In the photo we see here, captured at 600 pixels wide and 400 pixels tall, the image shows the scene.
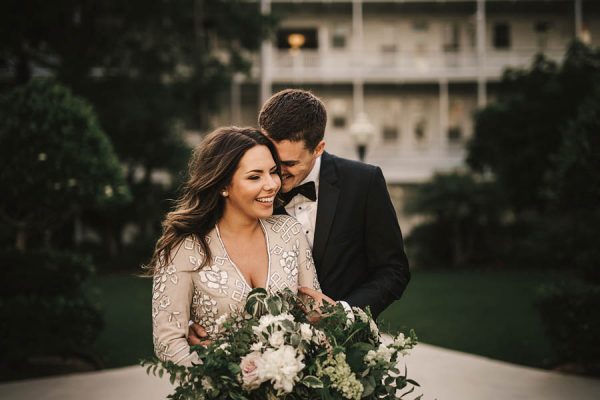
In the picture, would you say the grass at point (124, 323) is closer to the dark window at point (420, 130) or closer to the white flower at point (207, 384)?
the white flower at point (207, 384)

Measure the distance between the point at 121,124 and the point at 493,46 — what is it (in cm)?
1767

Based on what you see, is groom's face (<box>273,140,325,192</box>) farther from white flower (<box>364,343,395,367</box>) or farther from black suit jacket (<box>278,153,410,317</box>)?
white flower (<box>364,343,395,367</box>)

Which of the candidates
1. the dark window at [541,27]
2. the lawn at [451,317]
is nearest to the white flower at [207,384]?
the lawn at [451,317]

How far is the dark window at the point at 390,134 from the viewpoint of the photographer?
28531mm

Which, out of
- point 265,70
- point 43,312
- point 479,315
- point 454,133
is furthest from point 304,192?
point 454,133

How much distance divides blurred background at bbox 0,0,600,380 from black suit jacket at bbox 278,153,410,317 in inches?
32.2

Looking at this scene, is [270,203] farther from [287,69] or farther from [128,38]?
[287,69]

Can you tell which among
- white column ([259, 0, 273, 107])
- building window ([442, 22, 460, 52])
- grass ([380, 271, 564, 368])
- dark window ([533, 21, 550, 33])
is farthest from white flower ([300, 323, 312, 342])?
dark window ([533, 21, 550, 33])

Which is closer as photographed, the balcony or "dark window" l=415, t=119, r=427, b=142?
the balcony

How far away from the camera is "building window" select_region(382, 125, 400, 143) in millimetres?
28531

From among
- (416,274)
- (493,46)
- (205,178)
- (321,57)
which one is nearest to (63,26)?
(416,274)

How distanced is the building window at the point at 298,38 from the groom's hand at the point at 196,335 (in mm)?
26217

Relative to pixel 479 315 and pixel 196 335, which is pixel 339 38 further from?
pixel 196 335

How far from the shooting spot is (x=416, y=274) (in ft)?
64.4
